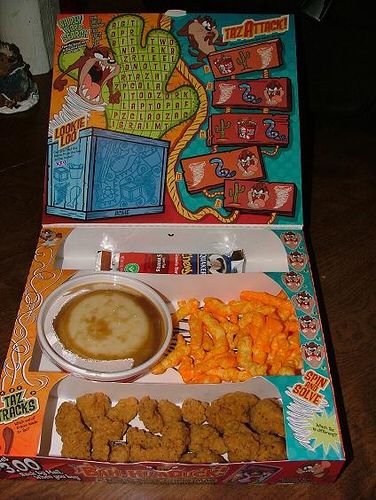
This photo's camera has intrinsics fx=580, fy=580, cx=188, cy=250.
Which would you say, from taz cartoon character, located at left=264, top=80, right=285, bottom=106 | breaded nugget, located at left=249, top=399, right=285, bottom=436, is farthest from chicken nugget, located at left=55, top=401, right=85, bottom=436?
taz cartoon character, located at left=264, top=80, right=285, bottom=106

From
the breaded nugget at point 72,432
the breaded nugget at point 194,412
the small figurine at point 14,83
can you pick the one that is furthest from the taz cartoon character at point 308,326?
the small figurine at point 14,83

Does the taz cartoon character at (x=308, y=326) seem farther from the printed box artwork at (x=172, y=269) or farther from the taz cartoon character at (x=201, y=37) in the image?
the taz cartoon character at (x=201, y=37)

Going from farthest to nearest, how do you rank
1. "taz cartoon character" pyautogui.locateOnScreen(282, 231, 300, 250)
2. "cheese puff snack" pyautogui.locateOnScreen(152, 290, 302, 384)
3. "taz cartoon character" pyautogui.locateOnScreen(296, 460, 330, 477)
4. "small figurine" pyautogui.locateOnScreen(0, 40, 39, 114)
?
1. "small figurine" pyautogui.locateOnScreen(0, 40, 39, 114)
2. "taz cartoon character" pyautogui.locateOnScreen(282, 231, 300, 250)
3. "cheese puff snack" pyautogui.locateOnScreen(152, 290, 302, 384)
4. "taz cartoon character" pyautogui.locateOnScreen(296, 460, 330, 477)

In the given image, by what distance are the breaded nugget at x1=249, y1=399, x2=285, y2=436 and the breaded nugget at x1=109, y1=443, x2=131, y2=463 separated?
0.24 metres

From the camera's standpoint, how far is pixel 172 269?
134cm

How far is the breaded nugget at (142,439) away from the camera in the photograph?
42.1 inches

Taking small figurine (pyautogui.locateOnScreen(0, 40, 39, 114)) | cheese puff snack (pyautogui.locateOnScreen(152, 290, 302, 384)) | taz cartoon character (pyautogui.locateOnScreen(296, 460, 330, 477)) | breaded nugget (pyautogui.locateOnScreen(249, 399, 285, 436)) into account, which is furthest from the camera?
small figurine (pyautogui.locateOnScreen(0, 40, 39, 114))

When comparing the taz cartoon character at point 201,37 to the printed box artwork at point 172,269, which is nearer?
the printed box artwork at point 172,269

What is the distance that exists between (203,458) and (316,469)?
7.7 inches

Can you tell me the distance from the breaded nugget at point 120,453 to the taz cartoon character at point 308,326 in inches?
15.9

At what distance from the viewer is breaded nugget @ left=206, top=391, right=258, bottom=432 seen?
109 centimetres

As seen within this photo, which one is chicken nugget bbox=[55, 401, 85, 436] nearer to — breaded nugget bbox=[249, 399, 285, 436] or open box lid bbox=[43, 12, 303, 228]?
breaded nugget bbox=[249, 399, 285, 436]

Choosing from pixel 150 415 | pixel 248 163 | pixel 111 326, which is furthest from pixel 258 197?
pixel 150 415

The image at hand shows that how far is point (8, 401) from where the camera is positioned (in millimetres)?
1038
